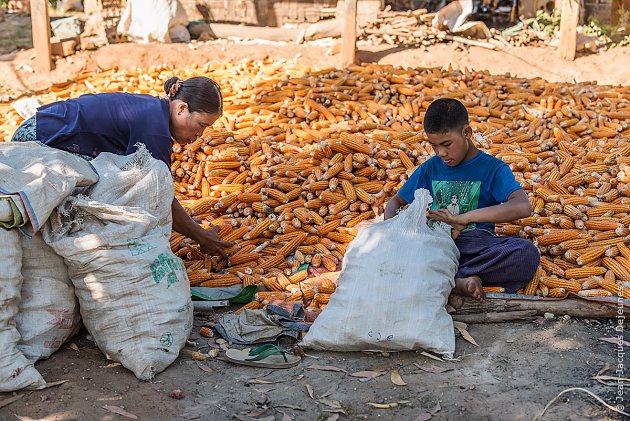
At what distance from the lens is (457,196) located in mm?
4094

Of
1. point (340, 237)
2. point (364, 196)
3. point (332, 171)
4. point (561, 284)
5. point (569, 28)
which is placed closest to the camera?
point (561, 284)

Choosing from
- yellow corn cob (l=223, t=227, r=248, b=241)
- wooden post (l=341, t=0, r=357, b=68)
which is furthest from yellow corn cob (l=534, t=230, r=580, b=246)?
wooden post (l=341, t=0, r=357, b=68)

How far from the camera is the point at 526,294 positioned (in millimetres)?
4066

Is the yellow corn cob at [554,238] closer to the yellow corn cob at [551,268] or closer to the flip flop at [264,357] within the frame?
the yellow corn cob at [551,268]

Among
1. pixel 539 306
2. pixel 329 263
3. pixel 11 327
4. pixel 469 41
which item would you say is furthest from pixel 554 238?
pixel 469 41

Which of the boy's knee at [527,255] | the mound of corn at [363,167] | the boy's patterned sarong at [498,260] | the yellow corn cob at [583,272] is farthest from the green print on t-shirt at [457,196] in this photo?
the yellow corn cob at [583,272]

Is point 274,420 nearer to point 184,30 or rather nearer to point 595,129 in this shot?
point 595,129

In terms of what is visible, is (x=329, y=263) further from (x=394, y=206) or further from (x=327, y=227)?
(x=394, y=206)

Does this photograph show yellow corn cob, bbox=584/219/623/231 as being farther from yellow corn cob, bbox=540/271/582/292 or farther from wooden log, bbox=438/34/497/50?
wooden log, bbox=438/34/497/50

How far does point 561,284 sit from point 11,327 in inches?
115

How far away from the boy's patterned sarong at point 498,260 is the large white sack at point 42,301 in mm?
2076

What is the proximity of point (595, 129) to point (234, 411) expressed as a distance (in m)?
4.93

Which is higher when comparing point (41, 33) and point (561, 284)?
point (41, 33)

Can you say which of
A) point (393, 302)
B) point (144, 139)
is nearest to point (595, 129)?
point (393, 302)
